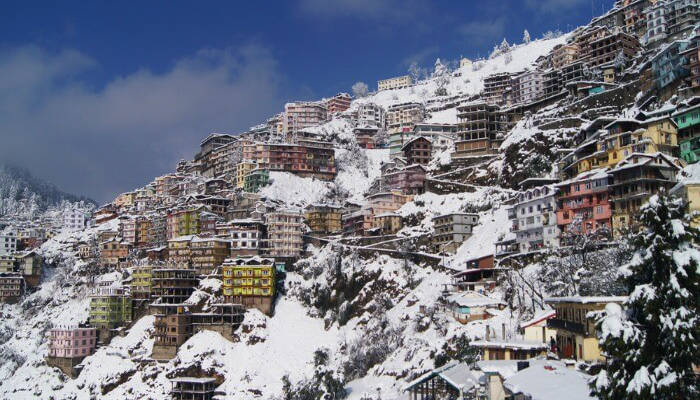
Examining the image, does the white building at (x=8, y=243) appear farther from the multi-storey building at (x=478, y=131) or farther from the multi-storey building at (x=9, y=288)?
the multi-storey building at (x=478, y=131)

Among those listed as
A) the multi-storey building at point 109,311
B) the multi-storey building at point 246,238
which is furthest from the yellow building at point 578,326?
the multi-storey building at point 109,311

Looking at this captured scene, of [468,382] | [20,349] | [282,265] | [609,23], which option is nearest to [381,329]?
[282,265]

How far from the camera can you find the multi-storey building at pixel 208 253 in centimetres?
12850

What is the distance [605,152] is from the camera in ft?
288

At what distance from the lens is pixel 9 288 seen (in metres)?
158

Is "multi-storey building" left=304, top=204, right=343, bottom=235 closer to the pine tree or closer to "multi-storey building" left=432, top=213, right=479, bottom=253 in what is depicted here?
"multi-storey building" left=432, top=213, right=479, bottom=253

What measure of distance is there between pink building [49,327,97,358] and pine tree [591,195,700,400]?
11708 cm

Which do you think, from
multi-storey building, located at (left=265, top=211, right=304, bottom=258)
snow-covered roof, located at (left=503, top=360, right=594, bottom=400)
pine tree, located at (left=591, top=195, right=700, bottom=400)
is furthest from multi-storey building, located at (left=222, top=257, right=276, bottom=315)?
pine tree, located at (left=591, top=195, right=700, bottom=400)

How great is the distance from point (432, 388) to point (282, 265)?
76.5 meters

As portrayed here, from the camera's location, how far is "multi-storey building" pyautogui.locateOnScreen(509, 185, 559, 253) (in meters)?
87.1

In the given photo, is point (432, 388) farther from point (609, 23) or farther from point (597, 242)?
point (609, 23)

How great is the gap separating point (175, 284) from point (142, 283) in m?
14.0

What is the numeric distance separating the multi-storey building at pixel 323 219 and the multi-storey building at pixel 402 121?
36.9 metres

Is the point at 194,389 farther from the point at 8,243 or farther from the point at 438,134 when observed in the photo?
the point at 8,243
